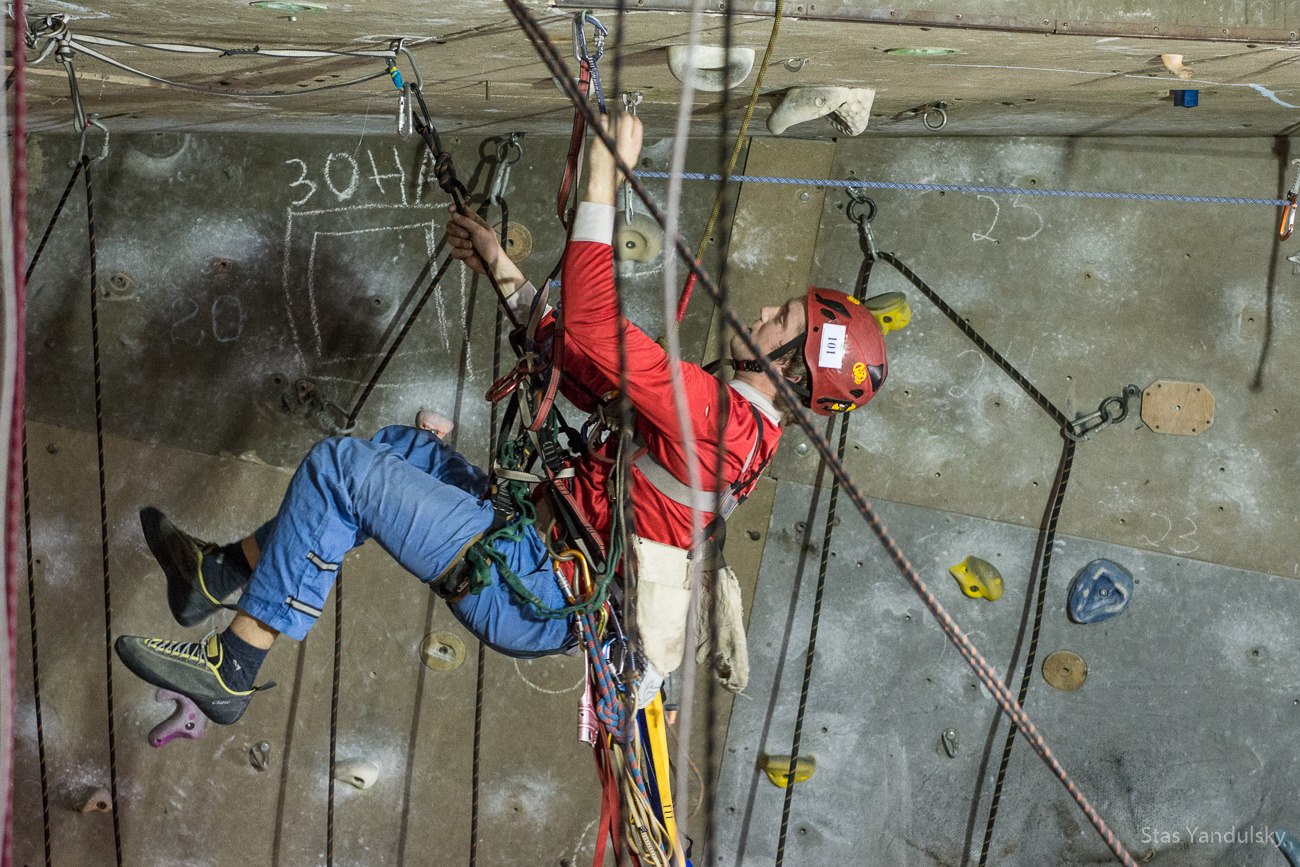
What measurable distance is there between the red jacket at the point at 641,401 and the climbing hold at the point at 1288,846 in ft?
7.82

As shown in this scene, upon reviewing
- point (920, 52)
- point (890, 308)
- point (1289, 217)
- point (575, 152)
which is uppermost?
point (920, 52)

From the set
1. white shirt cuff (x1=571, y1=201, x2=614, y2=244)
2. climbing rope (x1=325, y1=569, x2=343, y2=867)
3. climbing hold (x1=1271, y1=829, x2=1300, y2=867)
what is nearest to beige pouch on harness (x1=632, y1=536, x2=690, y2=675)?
white shirt cuff (x1=571, y1=201, x2=614, y2=244)

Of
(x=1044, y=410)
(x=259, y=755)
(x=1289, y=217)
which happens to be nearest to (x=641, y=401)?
(x=1044, y=410)

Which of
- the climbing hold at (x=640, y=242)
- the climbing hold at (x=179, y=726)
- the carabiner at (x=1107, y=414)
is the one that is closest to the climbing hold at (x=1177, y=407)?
the carabiner at (x=1107, y=414)

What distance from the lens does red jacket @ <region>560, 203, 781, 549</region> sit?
2.18m

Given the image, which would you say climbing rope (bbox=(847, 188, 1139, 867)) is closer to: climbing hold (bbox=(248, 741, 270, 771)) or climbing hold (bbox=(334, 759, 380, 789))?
climbing hold (bbox=(334, 759, 380, 789))

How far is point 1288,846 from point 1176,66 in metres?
2.48

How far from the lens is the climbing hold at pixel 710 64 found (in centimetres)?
264

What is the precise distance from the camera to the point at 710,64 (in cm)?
272

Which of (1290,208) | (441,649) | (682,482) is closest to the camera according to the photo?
(682,482)

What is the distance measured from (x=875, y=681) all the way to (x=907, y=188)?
1.51 m

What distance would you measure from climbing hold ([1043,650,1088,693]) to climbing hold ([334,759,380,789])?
216 centimetres

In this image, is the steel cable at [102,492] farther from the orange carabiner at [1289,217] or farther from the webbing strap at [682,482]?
the orange carabiner at [1289,217]

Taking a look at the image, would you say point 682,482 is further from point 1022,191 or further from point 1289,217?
point 1289,217
